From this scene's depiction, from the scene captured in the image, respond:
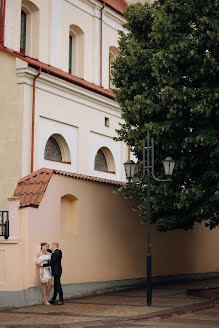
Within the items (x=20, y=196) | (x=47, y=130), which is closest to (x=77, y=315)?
(x=20, y=196)

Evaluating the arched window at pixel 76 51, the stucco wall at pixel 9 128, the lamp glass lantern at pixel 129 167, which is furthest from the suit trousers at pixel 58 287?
the arched window at pixel 76 51

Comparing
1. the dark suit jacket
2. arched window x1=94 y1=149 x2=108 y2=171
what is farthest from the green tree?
arched window x1=94 y1=149 x2=108 y2=171

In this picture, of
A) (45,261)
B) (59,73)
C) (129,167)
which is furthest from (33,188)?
(59,73)

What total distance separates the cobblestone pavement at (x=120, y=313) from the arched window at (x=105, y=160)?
10.7 m

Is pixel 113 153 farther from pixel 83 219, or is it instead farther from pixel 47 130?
pixel 83 219

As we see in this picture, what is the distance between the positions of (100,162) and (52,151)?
155 inches

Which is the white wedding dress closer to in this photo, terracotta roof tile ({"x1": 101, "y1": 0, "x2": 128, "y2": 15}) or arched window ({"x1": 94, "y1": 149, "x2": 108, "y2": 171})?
arched window ({"x1": 94, "y1": 149, "x2": 108, "y2": 171})

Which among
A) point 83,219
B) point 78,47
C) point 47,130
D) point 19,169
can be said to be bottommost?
point 83,219

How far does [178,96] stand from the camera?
16.4 metres

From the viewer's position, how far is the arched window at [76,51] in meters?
28.0

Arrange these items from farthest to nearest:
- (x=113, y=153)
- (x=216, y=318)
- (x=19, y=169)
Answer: (x=113, y=153), (x=19, y=169), (x=216, y=318)

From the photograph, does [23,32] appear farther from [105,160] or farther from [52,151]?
[105,160]

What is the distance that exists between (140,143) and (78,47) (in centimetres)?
1229

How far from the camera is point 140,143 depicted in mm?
17766
